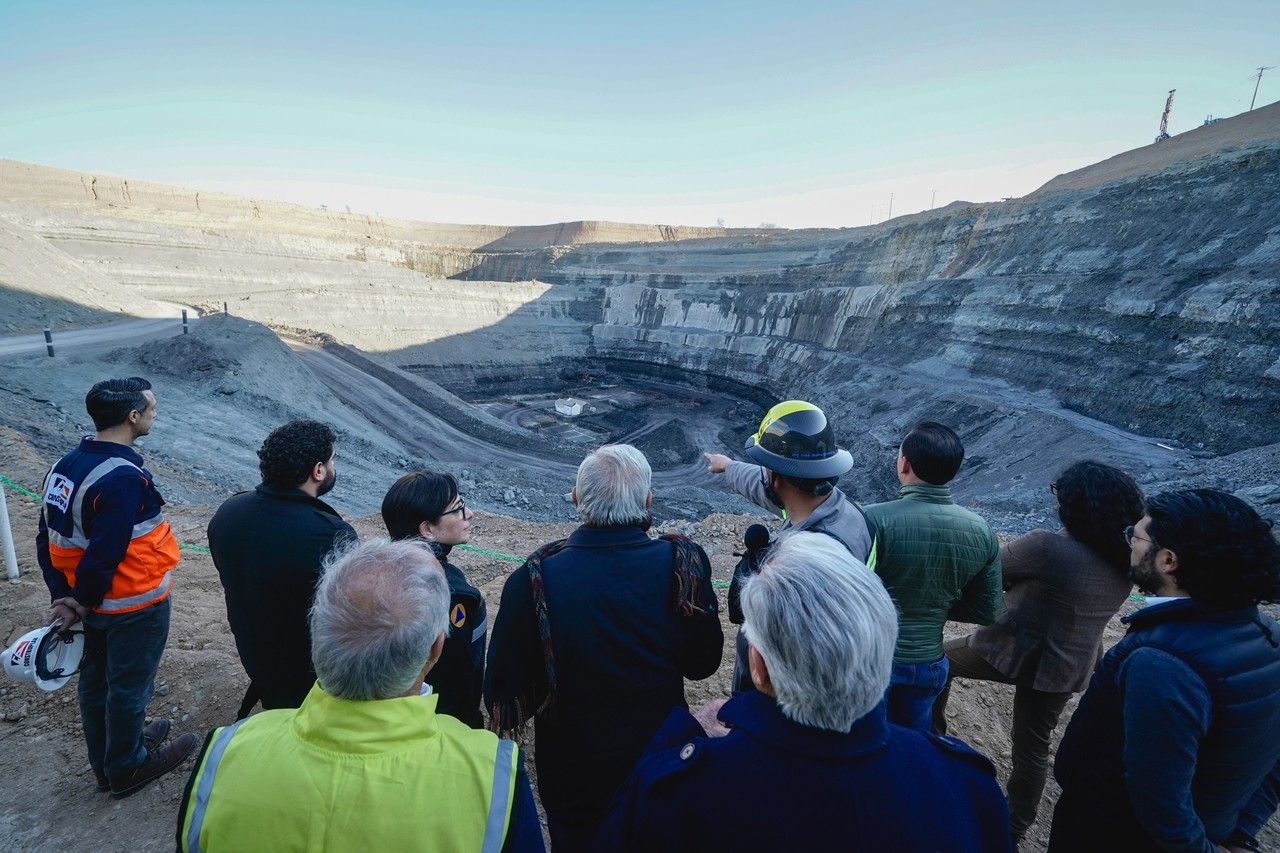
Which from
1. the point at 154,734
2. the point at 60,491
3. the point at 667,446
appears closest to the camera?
the point at 60,491

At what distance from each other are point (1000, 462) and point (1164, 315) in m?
6.08

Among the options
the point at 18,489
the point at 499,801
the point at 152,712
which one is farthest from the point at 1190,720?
the point at 18,489

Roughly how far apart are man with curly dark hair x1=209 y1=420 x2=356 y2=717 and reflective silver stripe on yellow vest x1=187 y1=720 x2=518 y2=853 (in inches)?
45.2

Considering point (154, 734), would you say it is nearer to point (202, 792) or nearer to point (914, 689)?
point (202, 792)

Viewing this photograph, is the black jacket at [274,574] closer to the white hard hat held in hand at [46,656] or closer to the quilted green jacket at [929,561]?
the white hard hat held in hand at [46,656]

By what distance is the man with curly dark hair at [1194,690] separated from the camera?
167cm

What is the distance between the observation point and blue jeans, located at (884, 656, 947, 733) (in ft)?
8.34

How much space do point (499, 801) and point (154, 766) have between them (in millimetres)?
2977

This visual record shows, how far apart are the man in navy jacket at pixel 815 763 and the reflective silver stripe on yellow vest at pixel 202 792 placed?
91 cm

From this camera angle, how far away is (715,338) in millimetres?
35750

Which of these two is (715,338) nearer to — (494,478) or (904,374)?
(904,374)

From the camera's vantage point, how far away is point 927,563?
2.50 meters

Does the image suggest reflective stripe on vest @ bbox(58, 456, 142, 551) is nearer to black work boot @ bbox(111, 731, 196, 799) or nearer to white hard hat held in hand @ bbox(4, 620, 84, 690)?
white hard hat held in hand @ bbox(4, 620, 84, 690)

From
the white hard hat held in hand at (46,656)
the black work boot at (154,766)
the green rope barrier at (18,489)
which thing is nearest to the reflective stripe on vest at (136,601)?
the white hard hat held in hand at (46,656)
